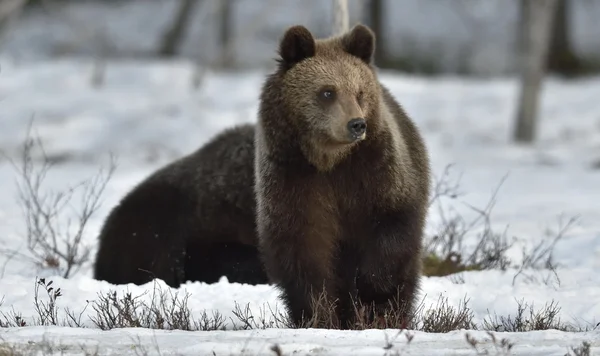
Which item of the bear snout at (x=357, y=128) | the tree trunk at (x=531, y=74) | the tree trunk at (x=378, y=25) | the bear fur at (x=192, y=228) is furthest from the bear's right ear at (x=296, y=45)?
the tree trunk at (x=378, y=25)

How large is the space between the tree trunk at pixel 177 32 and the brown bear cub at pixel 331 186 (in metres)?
23.4

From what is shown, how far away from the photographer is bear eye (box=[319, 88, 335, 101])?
6219 mm

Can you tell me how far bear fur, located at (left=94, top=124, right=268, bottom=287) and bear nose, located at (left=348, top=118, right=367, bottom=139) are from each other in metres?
2.63

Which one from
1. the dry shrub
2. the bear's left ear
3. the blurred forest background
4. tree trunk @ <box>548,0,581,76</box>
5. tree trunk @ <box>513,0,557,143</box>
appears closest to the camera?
the dry shrub

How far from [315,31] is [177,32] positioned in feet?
14.6

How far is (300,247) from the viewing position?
6199 mm

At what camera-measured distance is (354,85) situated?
20.5 feet

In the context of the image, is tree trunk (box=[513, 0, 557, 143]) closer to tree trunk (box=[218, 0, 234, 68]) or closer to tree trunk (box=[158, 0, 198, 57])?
tree trunk (box=[218, 0, 234, 68])

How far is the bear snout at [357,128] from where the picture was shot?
233 inches

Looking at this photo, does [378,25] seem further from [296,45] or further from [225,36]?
[296,45]

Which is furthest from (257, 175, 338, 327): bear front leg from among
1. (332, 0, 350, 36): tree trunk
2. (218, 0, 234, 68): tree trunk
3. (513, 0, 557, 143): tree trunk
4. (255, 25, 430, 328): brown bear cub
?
(218, 0, 234, 68): tree trunk

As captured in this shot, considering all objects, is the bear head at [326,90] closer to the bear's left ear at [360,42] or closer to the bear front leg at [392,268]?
the bear's left ear at [360,42]

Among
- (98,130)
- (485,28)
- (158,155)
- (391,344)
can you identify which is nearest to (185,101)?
(98,130)

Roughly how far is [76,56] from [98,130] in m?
10.1
